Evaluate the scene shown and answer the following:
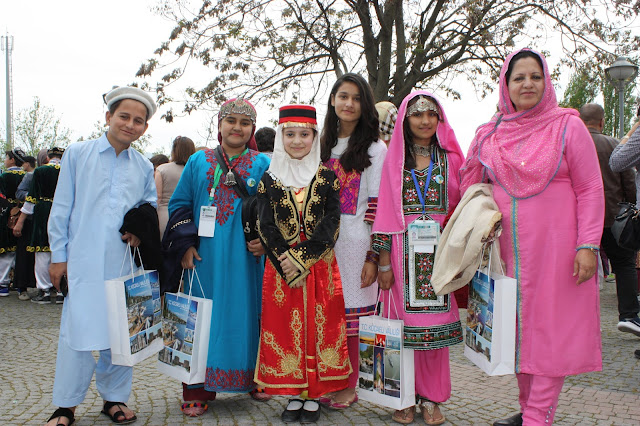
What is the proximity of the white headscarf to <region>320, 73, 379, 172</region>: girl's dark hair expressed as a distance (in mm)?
201

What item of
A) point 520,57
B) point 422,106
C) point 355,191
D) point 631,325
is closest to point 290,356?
point 355,191

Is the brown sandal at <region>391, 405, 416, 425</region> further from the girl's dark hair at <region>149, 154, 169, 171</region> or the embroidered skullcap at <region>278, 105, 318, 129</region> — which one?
the girl's dark hair at <region>149, 154, 169, 171</region>

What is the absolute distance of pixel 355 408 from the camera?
3.56m

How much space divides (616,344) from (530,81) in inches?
142

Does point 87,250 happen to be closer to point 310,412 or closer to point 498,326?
point 310,412

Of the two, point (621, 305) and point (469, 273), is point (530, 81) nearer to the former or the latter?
point (469, 273)

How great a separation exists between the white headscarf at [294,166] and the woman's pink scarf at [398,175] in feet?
1.41

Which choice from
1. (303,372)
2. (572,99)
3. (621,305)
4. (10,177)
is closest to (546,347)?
(303,372)

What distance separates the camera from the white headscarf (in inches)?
129

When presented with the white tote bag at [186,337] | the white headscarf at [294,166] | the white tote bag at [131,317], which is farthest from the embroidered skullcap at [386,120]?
the white tote bag at [131,317]

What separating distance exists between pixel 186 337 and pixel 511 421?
1.97m

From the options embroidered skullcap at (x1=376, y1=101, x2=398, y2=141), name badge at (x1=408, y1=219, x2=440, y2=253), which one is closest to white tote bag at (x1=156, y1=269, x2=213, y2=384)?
name badge at (x1=408, y1=219, x2=440, y2=253)

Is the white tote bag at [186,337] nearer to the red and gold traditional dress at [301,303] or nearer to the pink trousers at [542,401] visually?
the red and gold traditional dress at [301,303]

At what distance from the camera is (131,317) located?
120 inches
